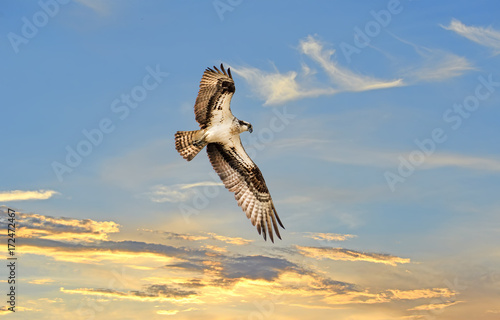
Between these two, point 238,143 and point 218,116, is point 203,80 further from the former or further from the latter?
point 238,143

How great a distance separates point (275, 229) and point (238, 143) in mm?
3248

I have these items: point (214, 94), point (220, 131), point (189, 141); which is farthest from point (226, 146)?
point (214, 94)

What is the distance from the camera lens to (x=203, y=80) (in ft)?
65.3

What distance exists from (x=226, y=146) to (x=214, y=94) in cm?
214

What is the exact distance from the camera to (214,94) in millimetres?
19891

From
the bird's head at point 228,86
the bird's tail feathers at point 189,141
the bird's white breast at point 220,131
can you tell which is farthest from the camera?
the bird's white breast at point 220,131

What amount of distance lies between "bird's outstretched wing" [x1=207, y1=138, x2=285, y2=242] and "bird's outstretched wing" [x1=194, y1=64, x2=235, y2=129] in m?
1.48

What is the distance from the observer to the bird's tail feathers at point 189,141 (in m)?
20.2

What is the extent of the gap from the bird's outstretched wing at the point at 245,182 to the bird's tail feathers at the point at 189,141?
95 centimetres

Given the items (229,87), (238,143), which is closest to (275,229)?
(238,143)

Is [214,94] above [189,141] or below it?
above

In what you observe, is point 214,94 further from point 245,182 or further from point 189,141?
point 245,182

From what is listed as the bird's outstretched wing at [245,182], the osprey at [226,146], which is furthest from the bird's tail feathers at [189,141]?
the bird's outstretched wing at [245,182]

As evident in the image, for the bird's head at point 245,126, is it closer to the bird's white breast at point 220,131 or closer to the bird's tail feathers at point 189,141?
the bird's white breast at point 220,131
